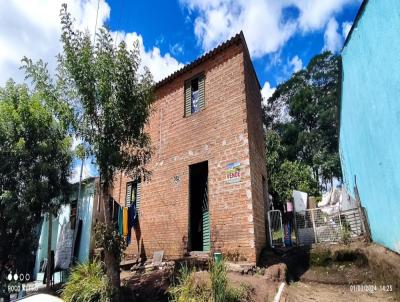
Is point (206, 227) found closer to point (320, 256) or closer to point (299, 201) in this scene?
point (320, 256)

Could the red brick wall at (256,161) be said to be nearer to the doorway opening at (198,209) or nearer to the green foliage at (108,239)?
the doorway opening at (198,209)

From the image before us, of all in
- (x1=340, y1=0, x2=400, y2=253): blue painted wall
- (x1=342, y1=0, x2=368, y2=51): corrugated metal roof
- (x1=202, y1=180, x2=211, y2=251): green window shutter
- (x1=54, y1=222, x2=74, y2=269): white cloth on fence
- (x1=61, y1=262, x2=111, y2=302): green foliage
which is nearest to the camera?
(x1=340, y1=0, x2=400, y2=253): blue painted wall

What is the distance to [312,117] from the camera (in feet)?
90.3

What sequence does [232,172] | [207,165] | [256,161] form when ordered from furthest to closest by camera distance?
[207,165], [256,161], [232,172]

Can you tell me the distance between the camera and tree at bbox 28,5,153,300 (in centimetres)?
708

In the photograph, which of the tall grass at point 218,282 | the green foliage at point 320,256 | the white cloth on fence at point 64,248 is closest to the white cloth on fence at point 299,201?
the green foliage at point 320,256

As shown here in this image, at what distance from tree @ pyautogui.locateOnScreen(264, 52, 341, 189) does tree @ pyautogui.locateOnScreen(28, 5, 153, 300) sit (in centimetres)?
1946

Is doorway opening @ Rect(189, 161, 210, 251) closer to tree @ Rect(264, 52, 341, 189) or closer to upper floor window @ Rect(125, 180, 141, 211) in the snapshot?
upper floor window @ Rect(125, 180, 141, 211)

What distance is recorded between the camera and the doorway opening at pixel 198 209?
913 centimetres

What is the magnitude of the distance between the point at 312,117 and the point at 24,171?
2442 centimetres

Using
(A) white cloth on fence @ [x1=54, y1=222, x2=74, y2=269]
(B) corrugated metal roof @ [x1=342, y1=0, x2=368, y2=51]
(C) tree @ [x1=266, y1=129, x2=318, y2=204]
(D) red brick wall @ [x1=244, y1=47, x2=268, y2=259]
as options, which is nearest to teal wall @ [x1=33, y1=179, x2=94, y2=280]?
(A) white cloth on fence @ [x1=54, y1=222, x2=74, y2=269]

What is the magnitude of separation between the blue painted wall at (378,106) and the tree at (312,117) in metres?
16.4

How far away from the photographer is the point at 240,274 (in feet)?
23.5

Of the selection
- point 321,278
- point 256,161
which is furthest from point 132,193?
point 321,278
